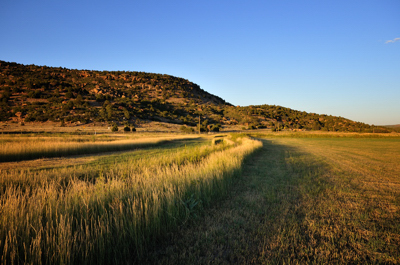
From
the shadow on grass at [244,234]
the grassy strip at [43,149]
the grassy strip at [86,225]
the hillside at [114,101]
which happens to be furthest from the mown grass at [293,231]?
the hillside at [114,101]

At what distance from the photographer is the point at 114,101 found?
233ft

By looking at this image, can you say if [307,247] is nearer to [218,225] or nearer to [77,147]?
[218,225]

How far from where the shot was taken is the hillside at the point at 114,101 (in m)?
49.5

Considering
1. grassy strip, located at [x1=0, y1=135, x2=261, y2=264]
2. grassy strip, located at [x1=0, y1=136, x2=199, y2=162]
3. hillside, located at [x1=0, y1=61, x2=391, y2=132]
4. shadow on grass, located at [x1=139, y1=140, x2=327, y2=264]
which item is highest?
hillside, located at [x1=0, y1=61, x2=391, y2=132]

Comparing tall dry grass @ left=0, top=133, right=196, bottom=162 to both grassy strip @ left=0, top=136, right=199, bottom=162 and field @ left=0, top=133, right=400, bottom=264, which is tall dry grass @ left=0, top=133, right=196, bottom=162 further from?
field @ left=0, top=133, right=400, bottom=264

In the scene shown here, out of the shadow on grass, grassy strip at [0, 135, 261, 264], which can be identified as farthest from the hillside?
the shadow on grass

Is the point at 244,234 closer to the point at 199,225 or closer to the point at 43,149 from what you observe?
the point at 199,225

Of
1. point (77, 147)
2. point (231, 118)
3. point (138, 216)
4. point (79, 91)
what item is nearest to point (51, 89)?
point (79, 91)

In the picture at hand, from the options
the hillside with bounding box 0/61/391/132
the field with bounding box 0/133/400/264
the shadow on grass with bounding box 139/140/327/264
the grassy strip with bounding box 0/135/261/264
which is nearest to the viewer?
the grassy strip with bounding box 0/135/261/264

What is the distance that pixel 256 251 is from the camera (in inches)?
116

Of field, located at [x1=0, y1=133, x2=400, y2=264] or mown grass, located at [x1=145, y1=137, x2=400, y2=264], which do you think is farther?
mown grass, located at [x1=145, y1=137, x2=400, y2=264]

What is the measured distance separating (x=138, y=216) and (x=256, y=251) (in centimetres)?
207

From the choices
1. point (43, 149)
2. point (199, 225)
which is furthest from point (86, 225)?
point (43, 149)

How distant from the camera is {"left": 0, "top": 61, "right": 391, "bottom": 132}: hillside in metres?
49.5
